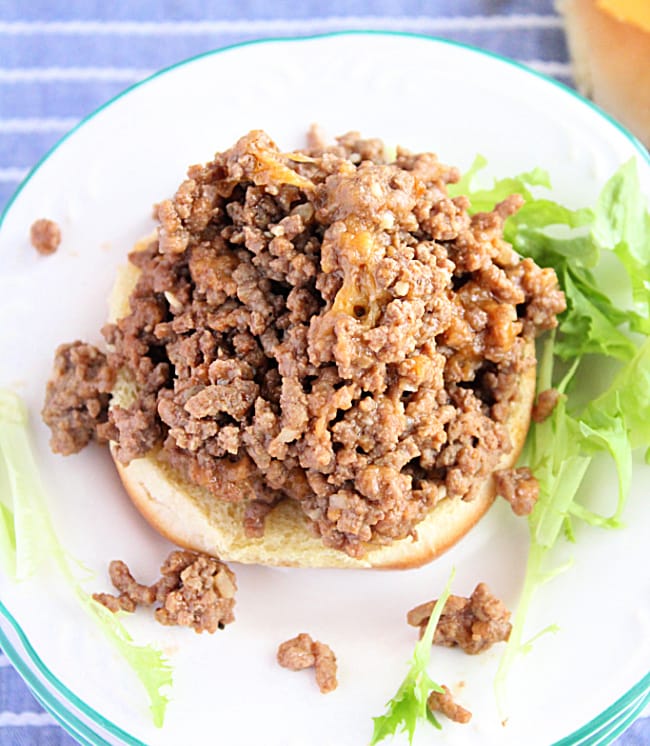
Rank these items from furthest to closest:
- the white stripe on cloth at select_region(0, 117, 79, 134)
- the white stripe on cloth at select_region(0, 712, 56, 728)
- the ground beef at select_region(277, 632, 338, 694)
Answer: the white stripe on cloth at select_region(0, 117, 79, 134) → the white stripe on cloth at select_region(0, 712, 56, 728) → the ground beef at select_region(277, 632, 338, 694)

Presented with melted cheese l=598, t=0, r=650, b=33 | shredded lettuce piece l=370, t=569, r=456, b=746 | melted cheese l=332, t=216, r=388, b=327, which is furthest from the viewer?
melted cheese l=598, t=0, r=650, b=33

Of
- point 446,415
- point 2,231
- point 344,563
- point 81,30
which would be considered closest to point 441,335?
point 446,415

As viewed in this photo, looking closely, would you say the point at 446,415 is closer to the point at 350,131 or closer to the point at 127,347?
the point at 127,347

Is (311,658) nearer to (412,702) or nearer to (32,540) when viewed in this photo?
(412,702)

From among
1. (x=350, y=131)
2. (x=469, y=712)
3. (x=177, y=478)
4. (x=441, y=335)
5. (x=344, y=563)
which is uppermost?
(x=350, y=131)

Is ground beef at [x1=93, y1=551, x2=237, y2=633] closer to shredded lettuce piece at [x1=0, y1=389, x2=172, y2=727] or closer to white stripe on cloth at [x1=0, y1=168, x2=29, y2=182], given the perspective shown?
shredded lettuce piece at [x1=0, y1=389, x2=172, y2=727]

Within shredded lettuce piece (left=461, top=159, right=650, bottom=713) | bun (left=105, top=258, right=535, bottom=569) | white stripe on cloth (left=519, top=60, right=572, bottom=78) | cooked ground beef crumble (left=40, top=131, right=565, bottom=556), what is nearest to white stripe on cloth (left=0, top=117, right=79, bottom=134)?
cooked ground beef crumble (left=40, top=131, right=565, bottom=556)

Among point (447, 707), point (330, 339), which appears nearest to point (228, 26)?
point (330, 339)
